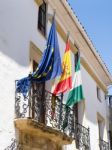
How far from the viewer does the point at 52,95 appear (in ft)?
32.5

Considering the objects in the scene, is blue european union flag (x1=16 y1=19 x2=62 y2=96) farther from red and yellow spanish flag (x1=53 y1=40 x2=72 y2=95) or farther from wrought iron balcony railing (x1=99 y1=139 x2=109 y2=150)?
wrought iron balcony railing (x1=99 y1=139 x2=109 y2=150)

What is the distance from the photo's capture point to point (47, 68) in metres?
9.13

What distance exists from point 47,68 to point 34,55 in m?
1.10

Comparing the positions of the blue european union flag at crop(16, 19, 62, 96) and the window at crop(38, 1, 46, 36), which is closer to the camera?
the blue european union flag at crop(16, 19, 62, 96)

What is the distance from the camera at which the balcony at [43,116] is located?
8.50 m

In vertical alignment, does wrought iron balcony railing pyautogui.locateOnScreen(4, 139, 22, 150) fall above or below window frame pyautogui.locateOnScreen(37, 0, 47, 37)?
below

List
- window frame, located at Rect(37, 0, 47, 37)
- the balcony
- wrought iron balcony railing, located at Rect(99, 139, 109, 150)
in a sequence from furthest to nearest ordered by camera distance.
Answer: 1. wrought iron balcony railing, located at Rect(99, 139, 109, 150)
2. window frame, located at Rect(37, 0, 47, 37)
3. the balcony

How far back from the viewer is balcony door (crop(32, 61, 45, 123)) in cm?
910

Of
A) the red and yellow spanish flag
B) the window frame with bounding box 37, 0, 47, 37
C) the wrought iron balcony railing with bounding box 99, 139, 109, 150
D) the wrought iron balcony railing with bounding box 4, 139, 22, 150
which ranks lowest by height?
the wrought iron balcony railing with bounding box 99, 139, 109, 150

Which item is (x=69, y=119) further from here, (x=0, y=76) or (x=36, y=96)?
(x=0, y=76)

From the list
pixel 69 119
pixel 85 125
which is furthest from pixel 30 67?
pixel 85 125

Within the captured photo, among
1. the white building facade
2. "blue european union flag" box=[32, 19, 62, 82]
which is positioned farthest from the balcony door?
the white building facade

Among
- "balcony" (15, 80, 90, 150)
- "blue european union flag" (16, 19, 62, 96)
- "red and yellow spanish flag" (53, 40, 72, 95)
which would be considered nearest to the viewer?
"balcony" (15, 80, 90, 150)

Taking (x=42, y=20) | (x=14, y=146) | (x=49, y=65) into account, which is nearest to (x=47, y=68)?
(x=49, y=65)
